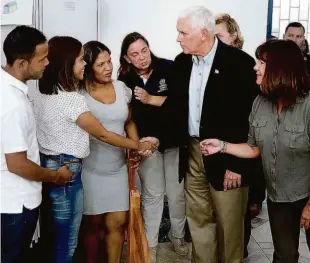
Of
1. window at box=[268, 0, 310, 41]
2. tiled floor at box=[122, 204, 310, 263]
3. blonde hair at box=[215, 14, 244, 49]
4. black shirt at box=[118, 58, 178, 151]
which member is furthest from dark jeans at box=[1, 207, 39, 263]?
window at box=[268, 0, 310, 41]

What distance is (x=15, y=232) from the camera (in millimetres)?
1945

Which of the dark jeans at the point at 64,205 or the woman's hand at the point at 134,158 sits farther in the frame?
the woman's hand at the point at 134,158

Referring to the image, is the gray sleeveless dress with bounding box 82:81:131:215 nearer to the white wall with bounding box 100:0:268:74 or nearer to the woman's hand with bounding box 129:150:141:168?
the woman's hand with bounding box 129:150:141:168

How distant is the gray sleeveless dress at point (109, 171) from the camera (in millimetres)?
2664

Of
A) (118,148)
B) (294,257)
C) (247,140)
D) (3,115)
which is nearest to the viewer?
(3,115)

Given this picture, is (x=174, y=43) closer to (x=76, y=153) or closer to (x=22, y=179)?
(x=76, y=153)

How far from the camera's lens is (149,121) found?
117 inches

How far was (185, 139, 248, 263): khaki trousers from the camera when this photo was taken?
2.64 m

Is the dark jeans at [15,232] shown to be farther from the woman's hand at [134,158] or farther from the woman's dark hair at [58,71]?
the woman's hand at [134,158]

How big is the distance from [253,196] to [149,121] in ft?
3.12

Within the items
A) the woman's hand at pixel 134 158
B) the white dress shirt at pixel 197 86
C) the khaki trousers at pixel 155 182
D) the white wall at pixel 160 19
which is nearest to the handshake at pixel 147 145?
the woman's hand at pixel 134 158

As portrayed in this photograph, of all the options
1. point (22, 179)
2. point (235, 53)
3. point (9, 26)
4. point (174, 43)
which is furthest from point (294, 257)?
point (174, 43)

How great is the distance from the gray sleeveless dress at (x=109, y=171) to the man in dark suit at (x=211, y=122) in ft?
0.95

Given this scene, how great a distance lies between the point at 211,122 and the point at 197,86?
0.70 ft
